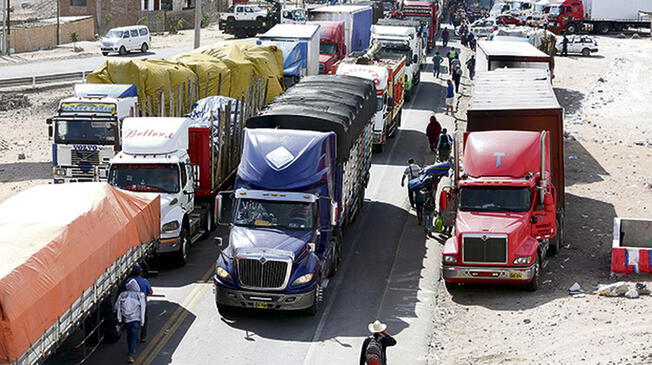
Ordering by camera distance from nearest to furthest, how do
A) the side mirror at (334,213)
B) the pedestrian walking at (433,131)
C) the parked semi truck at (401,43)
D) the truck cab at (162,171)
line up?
the side mirror at (334,213) < the truck cab at (162,171) < the pedestrian walking at (433,131) < the parked semi truck at (401,43)

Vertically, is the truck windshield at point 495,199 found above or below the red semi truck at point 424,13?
below

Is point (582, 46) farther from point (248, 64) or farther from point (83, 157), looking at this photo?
point (83, 157)

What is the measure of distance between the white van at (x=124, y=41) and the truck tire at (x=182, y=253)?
147 ft

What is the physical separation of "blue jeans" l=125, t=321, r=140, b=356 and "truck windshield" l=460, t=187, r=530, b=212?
800 cm

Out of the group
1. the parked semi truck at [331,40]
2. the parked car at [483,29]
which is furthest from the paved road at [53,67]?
the parked car at [483,29]

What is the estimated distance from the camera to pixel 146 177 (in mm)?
23391

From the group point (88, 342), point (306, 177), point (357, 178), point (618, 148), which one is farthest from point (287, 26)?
point (88, 342)

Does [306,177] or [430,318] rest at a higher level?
[306,177]

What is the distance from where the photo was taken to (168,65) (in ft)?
106

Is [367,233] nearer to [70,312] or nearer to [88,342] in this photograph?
[88,342]

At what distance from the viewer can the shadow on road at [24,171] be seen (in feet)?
106

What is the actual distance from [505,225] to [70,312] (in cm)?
969

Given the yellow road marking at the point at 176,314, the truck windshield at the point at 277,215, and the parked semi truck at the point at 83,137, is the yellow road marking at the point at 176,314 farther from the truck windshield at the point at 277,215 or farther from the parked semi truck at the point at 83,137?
the parked semi truck at the point at 83,137

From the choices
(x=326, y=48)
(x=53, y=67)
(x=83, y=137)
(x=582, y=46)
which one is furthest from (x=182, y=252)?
(x=582, y=46)
